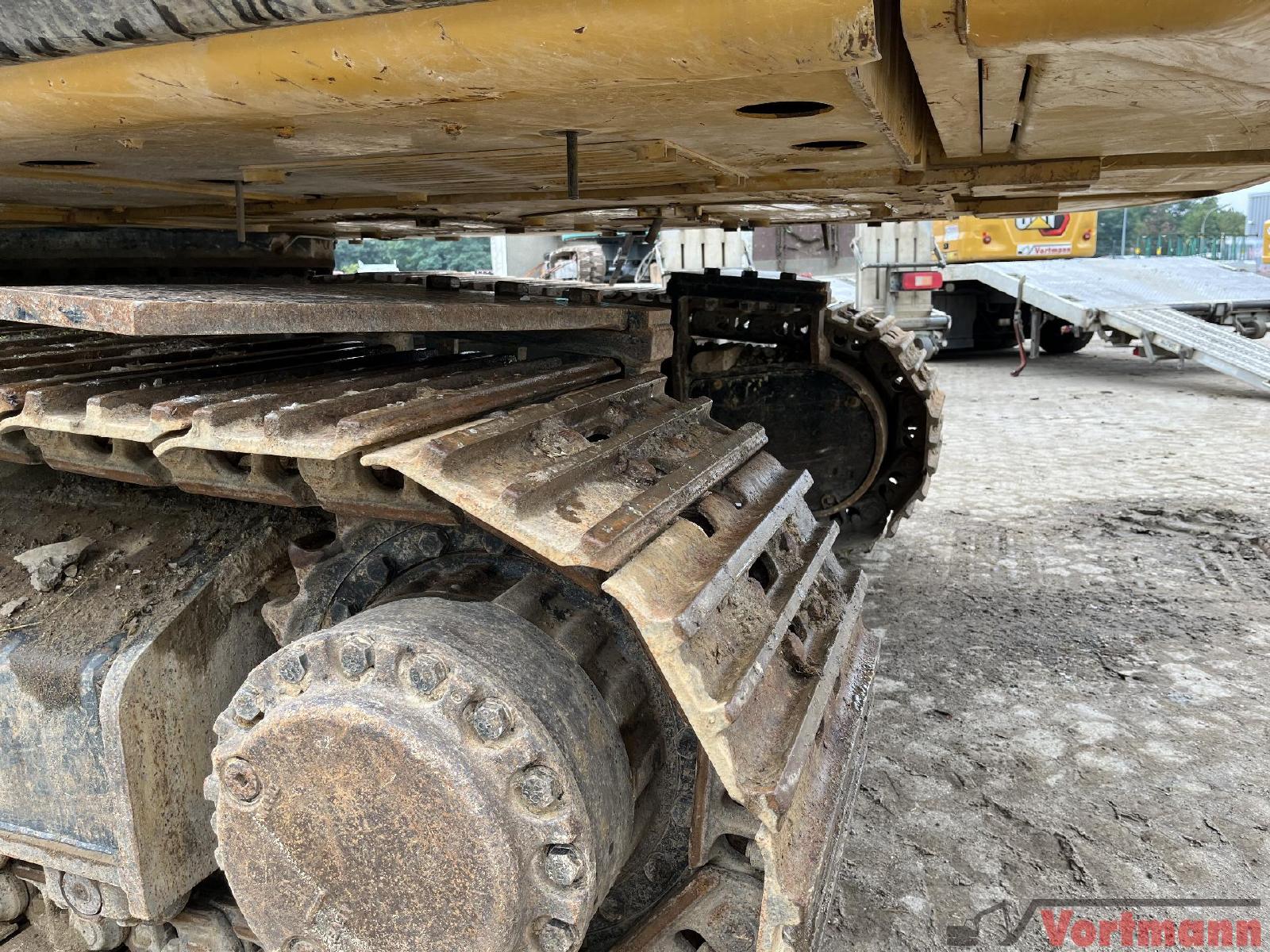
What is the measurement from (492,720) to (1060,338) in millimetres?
13717

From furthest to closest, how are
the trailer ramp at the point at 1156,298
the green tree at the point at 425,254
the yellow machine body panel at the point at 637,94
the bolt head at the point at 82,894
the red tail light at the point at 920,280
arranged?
1. the green tree at the point at 425,254
2. the red tail light at the point at 920,280
3. the trailer ramp at the point at 1156,298
4. the bolt head at the point at 82,894
5. the yellow machine body panel at the point at 637,94

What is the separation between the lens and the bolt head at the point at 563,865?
1.51 m

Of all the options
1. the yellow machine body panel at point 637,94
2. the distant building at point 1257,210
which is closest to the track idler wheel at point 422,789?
the yellow machine body panel at point 637,94

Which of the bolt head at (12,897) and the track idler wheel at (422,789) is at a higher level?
the track idler wheel at (422,789)

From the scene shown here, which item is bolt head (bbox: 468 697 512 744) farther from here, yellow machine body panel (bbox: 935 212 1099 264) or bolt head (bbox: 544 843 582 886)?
yellow machine body panel (bbox: 935 212 1099 264)

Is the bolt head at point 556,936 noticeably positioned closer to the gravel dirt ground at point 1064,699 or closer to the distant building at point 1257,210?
the gravel dirt ground at point 1064,699

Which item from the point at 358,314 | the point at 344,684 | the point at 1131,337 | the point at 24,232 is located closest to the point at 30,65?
the point at 358,314

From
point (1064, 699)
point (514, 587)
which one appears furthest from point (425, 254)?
point (514, 587)

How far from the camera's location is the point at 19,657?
192 centimetres

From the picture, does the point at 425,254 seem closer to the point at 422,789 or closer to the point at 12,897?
the point at 12,897

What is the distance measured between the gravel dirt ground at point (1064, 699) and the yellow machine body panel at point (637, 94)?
1.64 meters

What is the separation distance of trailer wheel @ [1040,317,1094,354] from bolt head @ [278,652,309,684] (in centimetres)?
1324

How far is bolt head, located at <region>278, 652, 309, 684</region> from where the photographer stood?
1589 mm

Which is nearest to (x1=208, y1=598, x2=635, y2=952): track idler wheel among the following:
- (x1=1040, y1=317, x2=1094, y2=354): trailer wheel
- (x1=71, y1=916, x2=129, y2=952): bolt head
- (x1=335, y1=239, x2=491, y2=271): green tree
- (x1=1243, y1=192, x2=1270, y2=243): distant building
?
(x1=71, y1=916, x2=129, y2=952): bolt head
